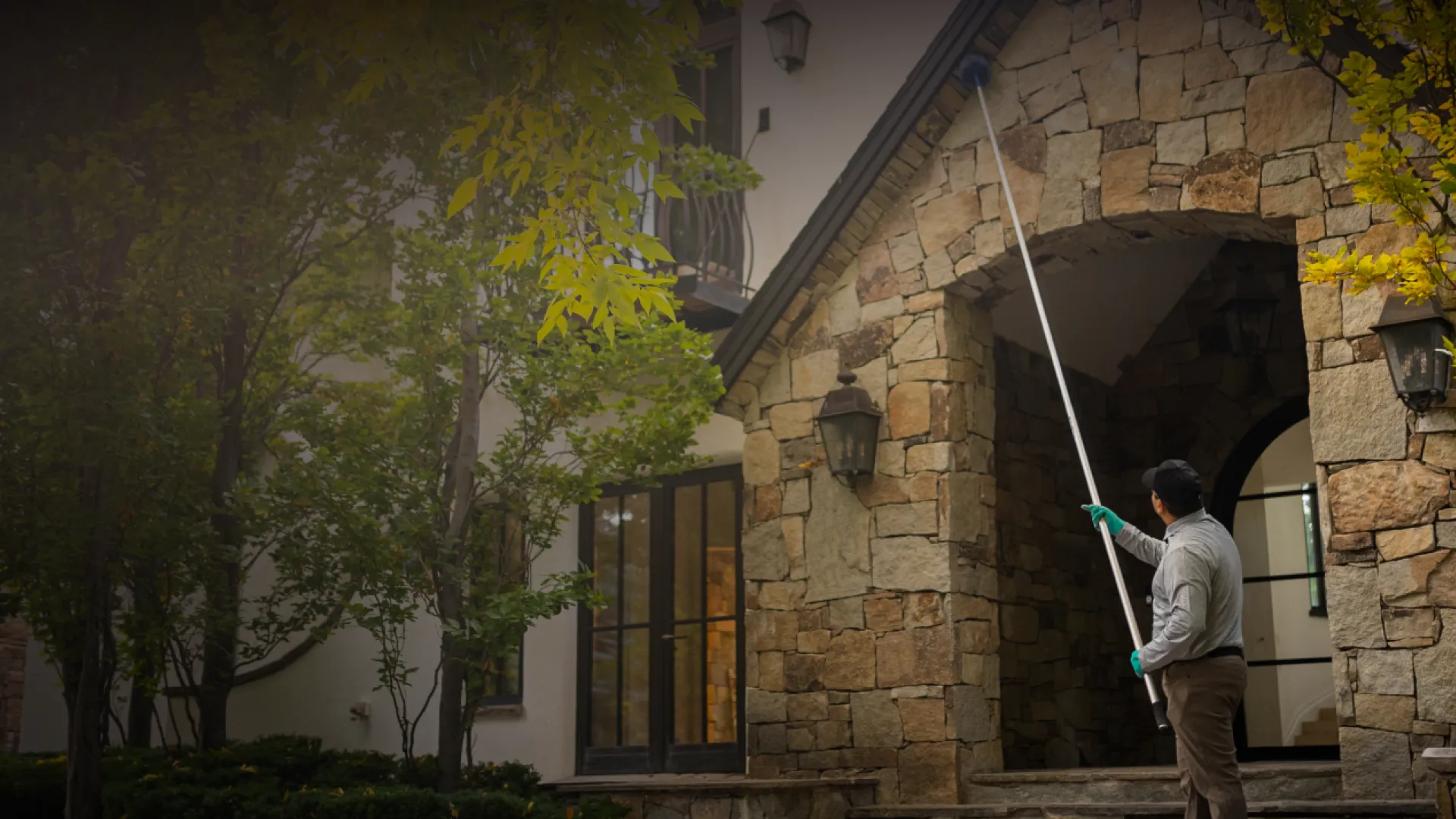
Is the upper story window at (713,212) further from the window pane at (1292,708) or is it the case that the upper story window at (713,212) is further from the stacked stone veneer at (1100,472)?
the window pane at (1292,708)

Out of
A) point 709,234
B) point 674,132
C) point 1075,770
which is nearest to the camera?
point 1075,770

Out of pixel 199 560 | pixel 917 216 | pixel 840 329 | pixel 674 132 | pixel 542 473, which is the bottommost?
pixel 199 560

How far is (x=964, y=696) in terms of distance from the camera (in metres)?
6.57

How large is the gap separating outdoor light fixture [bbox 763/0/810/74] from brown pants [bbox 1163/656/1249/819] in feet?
20.1

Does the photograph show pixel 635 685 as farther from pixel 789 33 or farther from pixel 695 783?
pixel 789 33

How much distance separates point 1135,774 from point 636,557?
4.26 metres

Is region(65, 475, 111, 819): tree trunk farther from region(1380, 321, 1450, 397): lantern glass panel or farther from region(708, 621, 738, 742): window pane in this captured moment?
region(1380, 321, 1450, 397): lantern glass panel

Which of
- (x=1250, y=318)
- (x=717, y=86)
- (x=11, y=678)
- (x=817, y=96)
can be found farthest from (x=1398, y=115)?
(x=11, y=678)

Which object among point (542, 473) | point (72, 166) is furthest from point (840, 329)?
point (72, 166)

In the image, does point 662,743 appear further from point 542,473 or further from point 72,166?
point 72,166

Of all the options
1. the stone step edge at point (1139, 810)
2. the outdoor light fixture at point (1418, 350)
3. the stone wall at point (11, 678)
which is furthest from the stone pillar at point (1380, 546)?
the stone wall at point (11, 678)

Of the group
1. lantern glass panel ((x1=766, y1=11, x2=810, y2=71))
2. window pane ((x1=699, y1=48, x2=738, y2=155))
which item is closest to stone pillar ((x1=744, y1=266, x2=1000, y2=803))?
lantern glass panel ((x1=766, y1=11, x2=810, y2=71))

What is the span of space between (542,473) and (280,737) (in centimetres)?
276

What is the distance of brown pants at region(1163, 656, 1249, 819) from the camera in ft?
14.9
